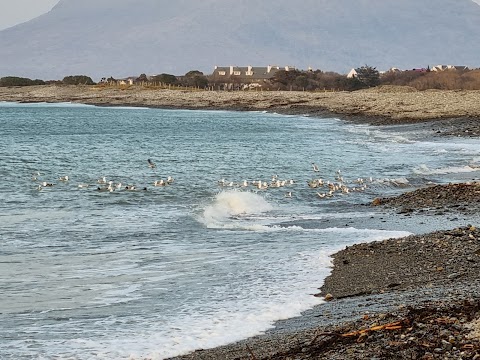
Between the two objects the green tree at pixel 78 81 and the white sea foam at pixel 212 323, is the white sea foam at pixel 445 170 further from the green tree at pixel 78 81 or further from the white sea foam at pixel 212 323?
the green tree at pixel 78 81

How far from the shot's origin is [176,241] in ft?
53.9

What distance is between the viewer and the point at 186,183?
2948 cm

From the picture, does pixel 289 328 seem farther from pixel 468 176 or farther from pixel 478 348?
pixel 468 176

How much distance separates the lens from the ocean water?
32.2 ft

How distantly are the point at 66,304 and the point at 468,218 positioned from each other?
955 centimetres

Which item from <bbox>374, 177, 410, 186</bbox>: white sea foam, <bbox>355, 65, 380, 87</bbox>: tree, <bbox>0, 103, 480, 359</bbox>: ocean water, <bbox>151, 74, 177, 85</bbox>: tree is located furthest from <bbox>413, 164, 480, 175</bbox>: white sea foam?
<bbox>151, 74, 177, 85</bbox>: tree

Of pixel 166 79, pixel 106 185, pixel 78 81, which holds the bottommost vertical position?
pixel 106 185

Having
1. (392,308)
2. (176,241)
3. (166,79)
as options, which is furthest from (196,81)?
(392,308)

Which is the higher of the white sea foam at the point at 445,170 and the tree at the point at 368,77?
the tree at the point at 368,77

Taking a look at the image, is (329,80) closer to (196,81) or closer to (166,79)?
(196,81)

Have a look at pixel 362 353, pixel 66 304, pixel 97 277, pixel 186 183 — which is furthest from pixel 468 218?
pixel 186 183

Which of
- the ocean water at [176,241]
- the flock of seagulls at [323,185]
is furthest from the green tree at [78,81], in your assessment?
the flock of seagulls at [323,185]

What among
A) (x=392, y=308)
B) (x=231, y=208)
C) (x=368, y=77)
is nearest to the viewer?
(x=392, y=308)

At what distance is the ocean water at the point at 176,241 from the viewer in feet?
32.2
